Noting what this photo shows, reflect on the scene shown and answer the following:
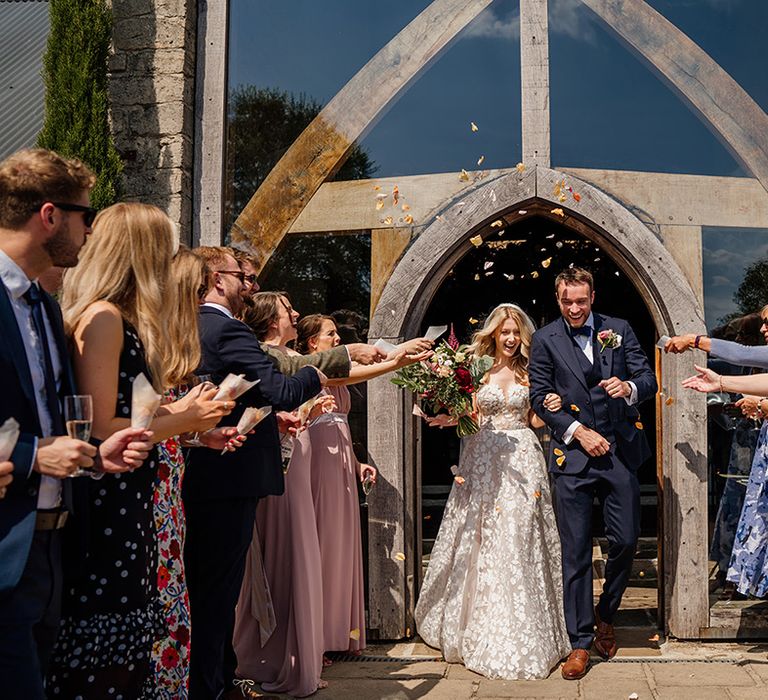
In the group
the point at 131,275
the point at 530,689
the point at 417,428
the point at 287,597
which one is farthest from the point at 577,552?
the point at 131,275

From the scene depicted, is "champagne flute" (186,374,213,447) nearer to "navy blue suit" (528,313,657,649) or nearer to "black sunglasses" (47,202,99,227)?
"black sunglasses" (47,202,99,227)

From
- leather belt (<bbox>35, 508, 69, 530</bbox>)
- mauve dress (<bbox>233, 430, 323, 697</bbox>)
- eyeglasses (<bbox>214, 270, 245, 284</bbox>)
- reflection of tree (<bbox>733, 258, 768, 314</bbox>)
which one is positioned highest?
reflection of tree (<bbox>733, 258, 768, 314</bbox>)

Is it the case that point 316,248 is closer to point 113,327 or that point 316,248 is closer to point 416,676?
point 416,676

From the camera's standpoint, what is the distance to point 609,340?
17.1 ft

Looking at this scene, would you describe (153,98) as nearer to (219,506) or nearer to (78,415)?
(219,506)

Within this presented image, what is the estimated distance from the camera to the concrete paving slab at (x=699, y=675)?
15.5 feet

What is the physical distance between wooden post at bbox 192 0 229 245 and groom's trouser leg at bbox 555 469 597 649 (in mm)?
2788

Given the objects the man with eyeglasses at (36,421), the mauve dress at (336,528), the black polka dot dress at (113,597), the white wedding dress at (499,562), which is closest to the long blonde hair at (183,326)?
the black polka dot dress at (113,597)

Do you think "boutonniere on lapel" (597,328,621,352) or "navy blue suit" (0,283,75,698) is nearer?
"navy blue suit" (0,283,75,698)

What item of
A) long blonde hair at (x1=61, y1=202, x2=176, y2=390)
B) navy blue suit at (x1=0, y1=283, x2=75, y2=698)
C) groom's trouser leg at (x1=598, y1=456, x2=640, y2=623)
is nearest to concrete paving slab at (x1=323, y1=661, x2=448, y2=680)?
groom's trouser leg at (x1=598, y1=456, x2=640, y2=623)

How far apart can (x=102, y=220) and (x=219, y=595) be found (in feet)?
5.57

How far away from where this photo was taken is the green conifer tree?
18.2 ft

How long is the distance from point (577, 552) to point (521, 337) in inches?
55.6

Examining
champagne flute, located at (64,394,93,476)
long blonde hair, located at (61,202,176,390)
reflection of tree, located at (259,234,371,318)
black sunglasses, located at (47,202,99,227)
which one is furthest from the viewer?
reflection of tree, located at (259,234,371,318)
